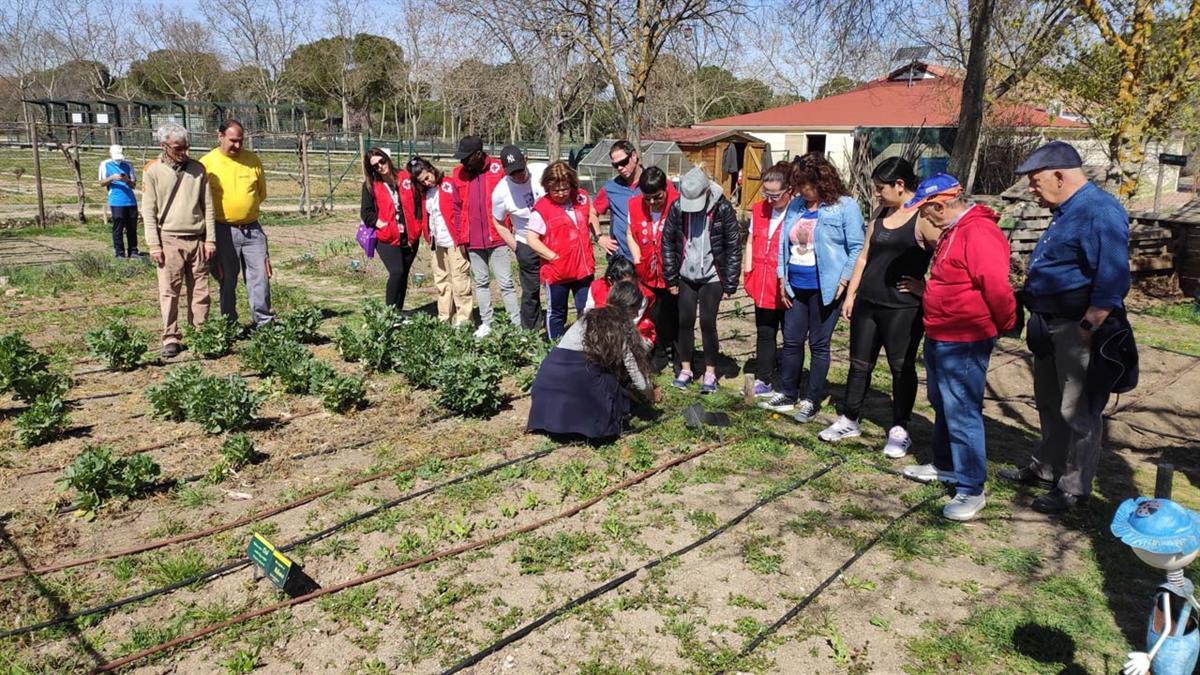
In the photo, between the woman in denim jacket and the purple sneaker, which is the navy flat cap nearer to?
the woman in denim jacket

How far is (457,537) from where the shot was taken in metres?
3.95

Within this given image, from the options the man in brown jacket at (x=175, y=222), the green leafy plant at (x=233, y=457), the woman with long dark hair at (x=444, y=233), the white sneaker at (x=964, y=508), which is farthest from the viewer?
the woman with long dark hair at (x=444, y=233)

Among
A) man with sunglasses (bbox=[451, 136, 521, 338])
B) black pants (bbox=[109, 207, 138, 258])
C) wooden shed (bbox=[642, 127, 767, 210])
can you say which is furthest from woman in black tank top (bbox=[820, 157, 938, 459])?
wooden shed (bbox=[642, 127, 767, 210])

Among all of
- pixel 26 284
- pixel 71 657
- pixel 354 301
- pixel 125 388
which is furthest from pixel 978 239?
pixel 26 284

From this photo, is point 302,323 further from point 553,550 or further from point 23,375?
Result: point 553,550

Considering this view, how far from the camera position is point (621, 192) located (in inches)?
244

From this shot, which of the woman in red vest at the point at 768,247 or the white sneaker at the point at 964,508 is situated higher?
the woman in red vest at the point at 768,247

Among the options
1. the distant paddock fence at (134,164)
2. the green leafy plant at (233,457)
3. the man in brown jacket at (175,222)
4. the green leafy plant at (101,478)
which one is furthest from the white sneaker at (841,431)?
the distant paddock fence at (134,164)

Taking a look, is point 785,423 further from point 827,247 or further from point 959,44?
point 959,44

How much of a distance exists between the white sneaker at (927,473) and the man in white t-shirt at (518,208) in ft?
11.2

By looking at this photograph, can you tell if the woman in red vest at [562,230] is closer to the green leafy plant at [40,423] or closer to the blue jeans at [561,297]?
the blue jeans at [561,297]

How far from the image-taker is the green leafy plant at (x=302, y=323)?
23.0ft

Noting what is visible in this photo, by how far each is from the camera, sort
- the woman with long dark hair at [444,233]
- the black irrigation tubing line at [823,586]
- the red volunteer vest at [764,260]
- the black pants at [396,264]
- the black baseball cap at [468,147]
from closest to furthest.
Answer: the black irrigation tubing line at [823,586] < the red volunteer vest at [764,260] < the black baseball cap at [468,147] < the woman with long dark hair at [444,233] < the black pants at [396,264]

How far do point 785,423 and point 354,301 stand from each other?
5.80 meters
